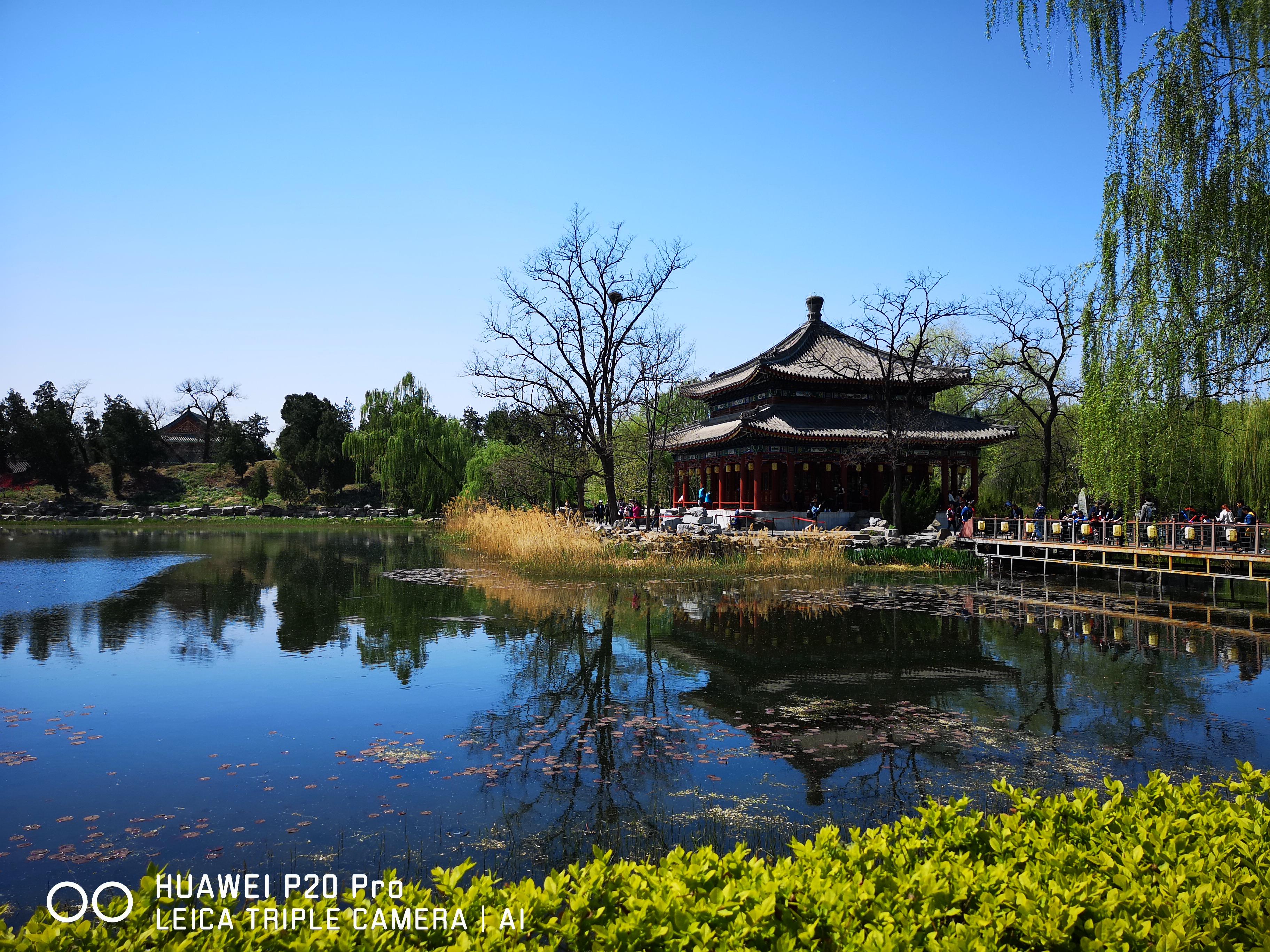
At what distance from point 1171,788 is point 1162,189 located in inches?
289

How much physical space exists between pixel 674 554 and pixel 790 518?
7972 mm

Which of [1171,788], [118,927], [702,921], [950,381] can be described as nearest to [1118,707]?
[1171,788]

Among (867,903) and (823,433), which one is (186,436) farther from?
(867,903)

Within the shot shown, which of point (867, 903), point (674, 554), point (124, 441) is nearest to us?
point (867, 903)

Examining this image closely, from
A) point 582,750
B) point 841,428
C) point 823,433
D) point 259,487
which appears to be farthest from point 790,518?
point 259,487

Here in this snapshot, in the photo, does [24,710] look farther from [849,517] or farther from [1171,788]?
[849,517]

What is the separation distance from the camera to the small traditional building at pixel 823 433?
86.1 feet

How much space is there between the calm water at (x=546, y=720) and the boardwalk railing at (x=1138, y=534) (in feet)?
4.57

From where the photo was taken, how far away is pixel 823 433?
2558 centimetres

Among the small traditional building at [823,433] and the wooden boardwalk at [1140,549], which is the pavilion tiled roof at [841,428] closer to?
the small traditional building at [823,433]

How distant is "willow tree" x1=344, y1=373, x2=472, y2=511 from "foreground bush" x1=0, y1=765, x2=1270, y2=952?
36145 millimetres

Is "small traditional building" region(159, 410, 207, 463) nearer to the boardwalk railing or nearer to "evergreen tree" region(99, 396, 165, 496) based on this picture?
"evergreen tree" region(99, 396, 165, 496)

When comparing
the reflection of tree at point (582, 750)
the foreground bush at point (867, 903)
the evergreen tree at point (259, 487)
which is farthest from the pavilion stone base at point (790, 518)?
the evergreen tree at point (259, 487)

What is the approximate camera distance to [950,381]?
26.8m
